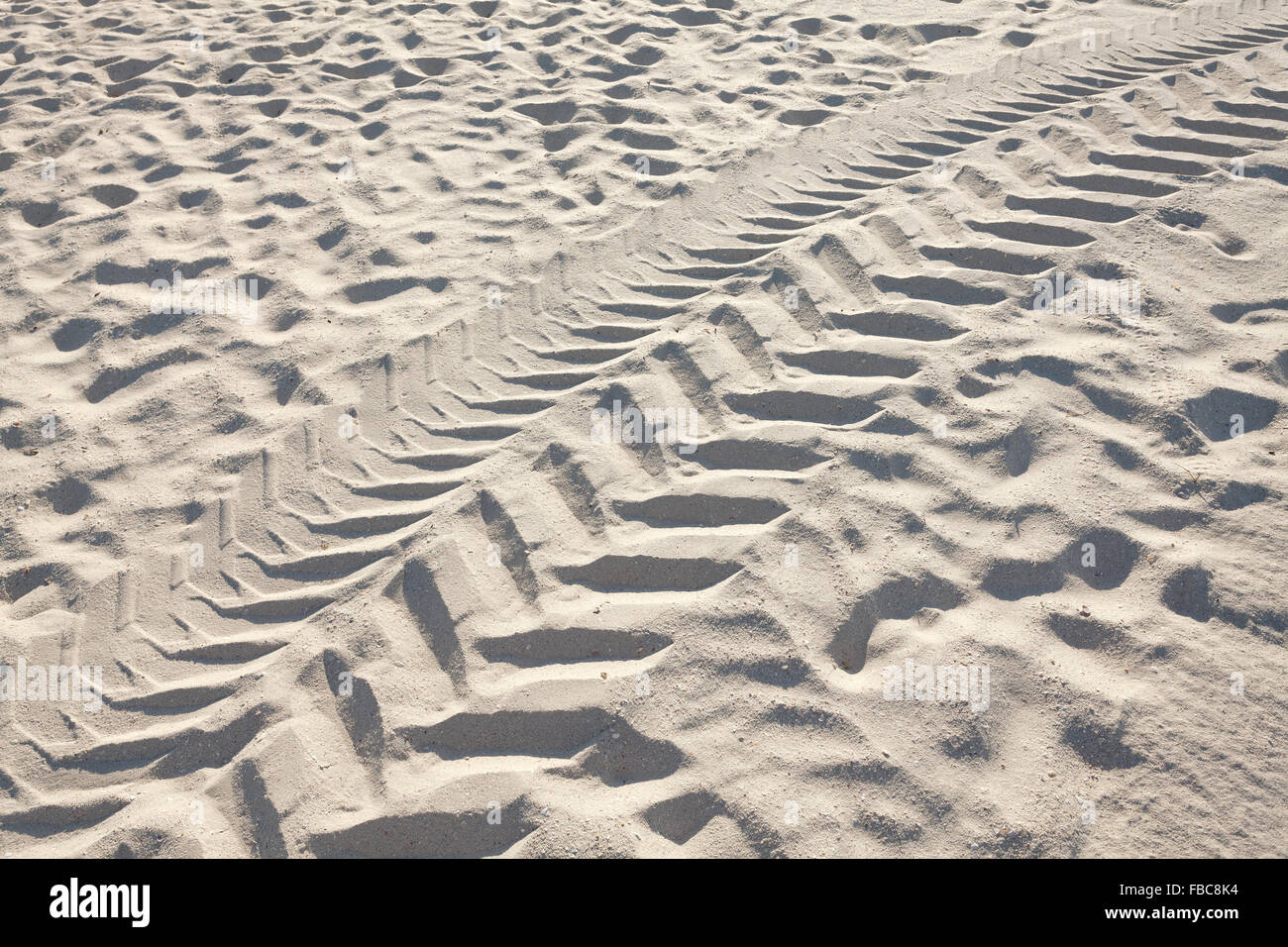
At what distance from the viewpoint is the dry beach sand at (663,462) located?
7.06 ft

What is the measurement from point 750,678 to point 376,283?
8.06 ft

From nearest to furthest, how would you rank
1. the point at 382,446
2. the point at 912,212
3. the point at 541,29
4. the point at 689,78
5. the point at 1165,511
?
the point at 1165,511 → the point at 382,446 → the point at 912,212 → the point at 689,78 → the point at 541,29

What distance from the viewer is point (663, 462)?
285 cm

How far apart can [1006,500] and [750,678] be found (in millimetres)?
1066

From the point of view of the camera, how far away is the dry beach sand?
2150 millimetres

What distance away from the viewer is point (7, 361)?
3420mm

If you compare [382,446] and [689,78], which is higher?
[689,78]

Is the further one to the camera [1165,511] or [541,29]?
[541,29]
